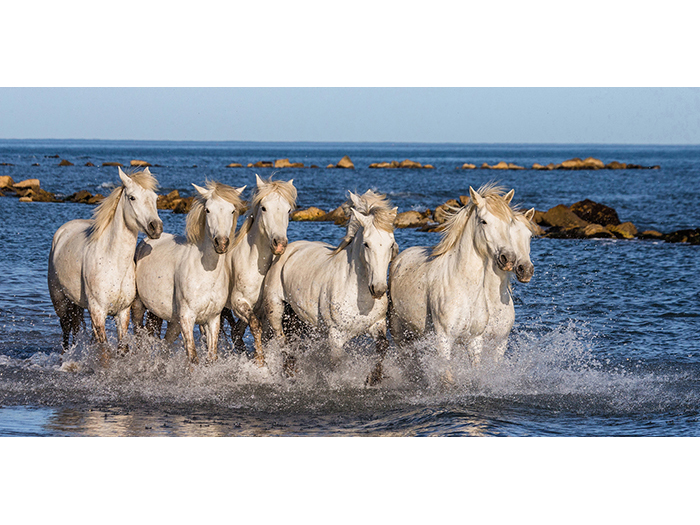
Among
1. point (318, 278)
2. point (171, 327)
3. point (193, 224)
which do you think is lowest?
point (171, 327)

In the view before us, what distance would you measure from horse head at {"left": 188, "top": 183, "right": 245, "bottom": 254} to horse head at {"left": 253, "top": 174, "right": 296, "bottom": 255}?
0.27 meters

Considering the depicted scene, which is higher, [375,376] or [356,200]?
[356,200]

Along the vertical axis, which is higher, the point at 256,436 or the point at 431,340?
the point at 431,340

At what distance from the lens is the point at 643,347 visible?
399 inches

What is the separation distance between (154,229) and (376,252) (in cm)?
239

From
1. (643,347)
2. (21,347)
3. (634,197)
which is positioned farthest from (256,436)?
(634,197)

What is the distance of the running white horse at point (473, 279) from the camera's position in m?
6.96

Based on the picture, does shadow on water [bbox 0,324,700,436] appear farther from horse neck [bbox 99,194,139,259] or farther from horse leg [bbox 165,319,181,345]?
horse neck [bbox 99,194,139,259]

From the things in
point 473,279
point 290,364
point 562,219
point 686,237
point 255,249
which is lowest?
point 290,364

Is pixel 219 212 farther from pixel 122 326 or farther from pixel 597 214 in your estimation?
pixel 597 214

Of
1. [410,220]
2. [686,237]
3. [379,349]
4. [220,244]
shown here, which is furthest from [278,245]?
[410,220]

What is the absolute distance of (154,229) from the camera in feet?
24.4

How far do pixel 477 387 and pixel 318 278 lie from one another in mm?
1972

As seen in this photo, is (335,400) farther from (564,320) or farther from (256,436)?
(564,320)
